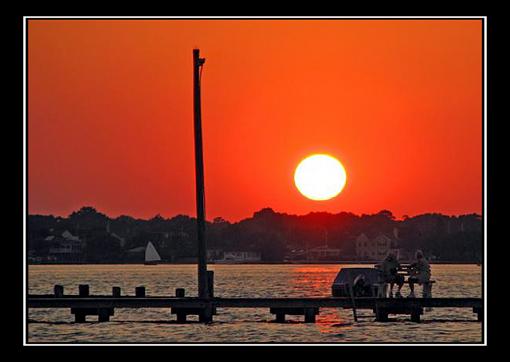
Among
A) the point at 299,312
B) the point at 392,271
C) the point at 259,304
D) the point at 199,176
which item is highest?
the point at 199,176

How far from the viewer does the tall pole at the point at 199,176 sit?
3881 cm

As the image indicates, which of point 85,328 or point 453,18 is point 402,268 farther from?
point 453,18

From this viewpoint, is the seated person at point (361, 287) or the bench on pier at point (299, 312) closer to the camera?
the bench on pier at point (299, 312)

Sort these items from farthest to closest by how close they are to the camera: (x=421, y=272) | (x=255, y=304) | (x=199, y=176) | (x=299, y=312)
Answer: (x=299, y=312)
(x=199, y=176)
(x=255, y=304)
(x=421, y=272)

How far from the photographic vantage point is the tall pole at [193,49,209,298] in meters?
38.8

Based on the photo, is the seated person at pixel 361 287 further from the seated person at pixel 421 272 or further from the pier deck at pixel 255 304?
the seated person at pixel 421 272

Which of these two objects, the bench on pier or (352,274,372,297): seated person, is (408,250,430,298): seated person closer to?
the bench on pier

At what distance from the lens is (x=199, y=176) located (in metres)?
39.4

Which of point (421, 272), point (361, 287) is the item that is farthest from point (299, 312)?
point (421, 272)

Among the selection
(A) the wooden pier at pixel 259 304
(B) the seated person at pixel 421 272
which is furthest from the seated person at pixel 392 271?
(A) the wooden pier at pixel 259 304

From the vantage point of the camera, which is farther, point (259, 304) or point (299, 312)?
point (299, 312)

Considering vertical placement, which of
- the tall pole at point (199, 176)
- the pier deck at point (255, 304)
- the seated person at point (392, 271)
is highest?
the tall pole at point (199, 176)

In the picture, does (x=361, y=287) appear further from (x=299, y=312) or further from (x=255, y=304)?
(x=255, y=304)
